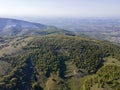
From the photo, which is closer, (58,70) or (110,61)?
(58,70)

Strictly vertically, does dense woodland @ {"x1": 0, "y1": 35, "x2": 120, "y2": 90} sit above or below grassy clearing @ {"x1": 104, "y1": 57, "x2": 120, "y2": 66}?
below

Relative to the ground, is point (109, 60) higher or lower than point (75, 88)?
higher

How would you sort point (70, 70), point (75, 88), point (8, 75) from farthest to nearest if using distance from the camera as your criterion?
point (70, 70), point (8, 75), point (75, 88)

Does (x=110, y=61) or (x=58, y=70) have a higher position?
(x=110, y=61)

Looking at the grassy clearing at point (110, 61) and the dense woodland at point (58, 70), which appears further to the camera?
the grassy clearing at point (110, 61)

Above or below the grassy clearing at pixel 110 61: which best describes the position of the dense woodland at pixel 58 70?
below

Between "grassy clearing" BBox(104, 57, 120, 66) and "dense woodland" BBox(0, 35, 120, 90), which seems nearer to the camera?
"dense woodland" BBox(0, 35, 120, 90)

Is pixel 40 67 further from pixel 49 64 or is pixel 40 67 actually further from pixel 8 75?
pixel 8 75

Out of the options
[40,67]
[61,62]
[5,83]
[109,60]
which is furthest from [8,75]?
[109,60]
